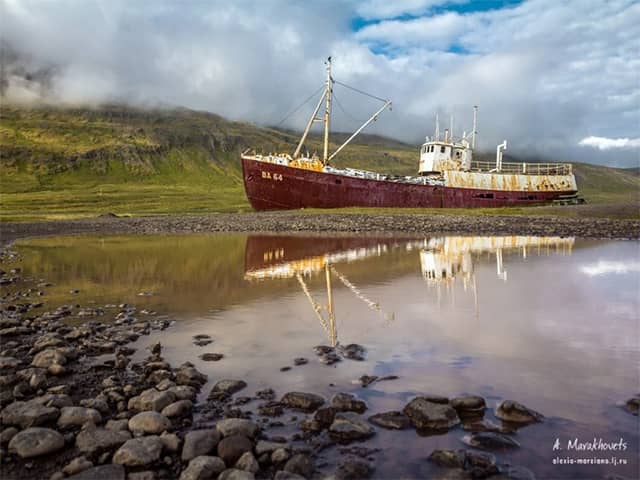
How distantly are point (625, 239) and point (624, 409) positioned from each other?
96.4 feet

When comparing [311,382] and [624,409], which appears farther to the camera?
[311,382]

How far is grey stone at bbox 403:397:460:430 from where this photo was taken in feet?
21.7

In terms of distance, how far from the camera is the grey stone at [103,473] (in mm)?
5355

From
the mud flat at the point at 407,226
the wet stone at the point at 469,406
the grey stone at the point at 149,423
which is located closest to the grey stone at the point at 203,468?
the grey stone at the point at 149,423

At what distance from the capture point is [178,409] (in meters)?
7.02

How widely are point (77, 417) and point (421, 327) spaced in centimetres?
746

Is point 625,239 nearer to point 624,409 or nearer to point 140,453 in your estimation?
point 624,409

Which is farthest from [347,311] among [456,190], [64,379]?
[456,190]

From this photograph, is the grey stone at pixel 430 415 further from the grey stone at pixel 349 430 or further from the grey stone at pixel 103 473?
the grey stone at pixel 103 473

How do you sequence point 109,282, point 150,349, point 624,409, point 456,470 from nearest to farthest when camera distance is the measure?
point 456,470 → point 624,409 → point 150,349 → point 109,282

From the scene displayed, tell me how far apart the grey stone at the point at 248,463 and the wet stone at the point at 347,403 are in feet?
5.89

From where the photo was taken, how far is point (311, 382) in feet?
27.0

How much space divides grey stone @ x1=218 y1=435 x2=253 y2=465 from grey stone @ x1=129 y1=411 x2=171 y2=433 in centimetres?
97

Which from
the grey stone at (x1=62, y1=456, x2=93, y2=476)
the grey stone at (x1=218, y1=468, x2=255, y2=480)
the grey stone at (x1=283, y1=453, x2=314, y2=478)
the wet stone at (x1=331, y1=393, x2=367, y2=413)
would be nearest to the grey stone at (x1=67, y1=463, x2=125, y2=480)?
the grey stone at (x1=62, y1=456, x2=93, y2=476)
